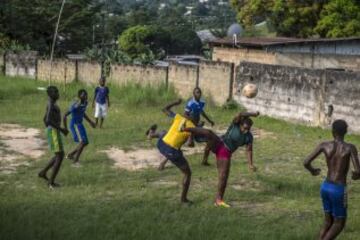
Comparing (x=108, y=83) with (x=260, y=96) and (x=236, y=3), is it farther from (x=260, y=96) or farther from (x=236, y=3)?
(x=236, y=3)

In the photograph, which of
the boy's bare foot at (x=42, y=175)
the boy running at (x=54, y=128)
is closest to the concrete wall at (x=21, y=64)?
the boy's bare foot at (x=42, y=175)

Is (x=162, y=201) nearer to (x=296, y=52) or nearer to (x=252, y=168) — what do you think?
(x=252, y=168)

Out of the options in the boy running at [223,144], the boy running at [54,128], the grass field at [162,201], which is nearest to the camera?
the grass field at [162,201]

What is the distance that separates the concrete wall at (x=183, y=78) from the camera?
842 inches

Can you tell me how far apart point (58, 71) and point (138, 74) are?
5.18 metres

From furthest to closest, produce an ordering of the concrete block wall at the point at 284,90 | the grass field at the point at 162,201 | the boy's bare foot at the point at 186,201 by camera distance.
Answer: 1. the concrete block wall at the point at 284,90
2. the boy's bare foot at the point at 186,201
3. the grass field at the point at 162,201

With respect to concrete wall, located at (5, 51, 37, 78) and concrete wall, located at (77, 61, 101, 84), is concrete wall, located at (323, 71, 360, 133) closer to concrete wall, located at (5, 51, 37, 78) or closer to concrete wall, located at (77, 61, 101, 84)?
concrete wall, located at (77, 61, 101, 84)

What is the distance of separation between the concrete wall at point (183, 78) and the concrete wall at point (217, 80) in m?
0.37

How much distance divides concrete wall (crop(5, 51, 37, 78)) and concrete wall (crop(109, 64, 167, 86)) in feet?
18.5

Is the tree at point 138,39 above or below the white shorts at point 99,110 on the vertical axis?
above

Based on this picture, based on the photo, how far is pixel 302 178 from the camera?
11086 mm

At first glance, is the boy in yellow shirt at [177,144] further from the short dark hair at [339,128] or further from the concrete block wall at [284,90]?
the concrete block wall at [284,90]

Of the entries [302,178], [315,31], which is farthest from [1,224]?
[315,31]

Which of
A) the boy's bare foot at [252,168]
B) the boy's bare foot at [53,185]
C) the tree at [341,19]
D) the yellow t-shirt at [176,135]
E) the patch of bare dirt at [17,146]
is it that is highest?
the tree at [341,19]
